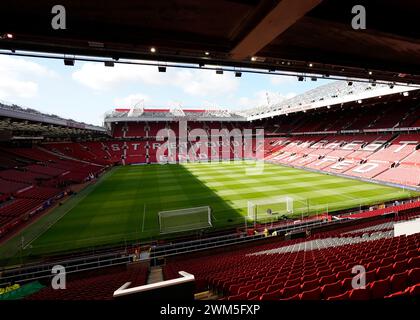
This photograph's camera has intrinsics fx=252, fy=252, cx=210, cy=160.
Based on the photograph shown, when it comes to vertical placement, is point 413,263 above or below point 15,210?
above

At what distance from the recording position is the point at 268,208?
2059 cm

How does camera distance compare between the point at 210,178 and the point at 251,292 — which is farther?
the point at 210,178

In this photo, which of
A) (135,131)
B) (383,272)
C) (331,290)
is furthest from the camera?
(135,131)

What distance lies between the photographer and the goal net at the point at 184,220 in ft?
57.2

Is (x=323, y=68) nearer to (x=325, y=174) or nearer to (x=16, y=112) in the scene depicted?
(x=16, y=112)

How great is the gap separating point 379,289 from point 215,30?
18.2 ft

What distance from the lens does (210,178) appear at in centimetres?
3484

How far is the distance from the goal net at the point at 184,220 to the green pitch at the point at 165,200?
63cm

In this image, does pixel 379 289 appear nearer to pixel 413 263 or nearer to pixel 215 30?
pixel 413 263

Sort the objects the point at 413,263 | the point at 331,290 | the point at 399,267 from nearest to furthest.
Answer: the point at 331,290 < the point at 399,267 < the point at 413,263

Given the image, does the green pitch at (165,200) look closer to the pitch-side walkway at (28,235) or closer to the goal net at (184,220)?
the pitch-side walkway at (28,235)

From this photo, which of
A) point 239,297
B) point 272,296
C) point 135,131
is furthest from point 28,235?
point 135,131

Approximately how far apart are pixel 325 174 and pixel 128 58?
110 ft

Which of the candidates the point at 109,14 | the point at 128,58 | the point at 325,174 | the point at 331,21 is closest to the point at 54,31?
the point at 109,14
